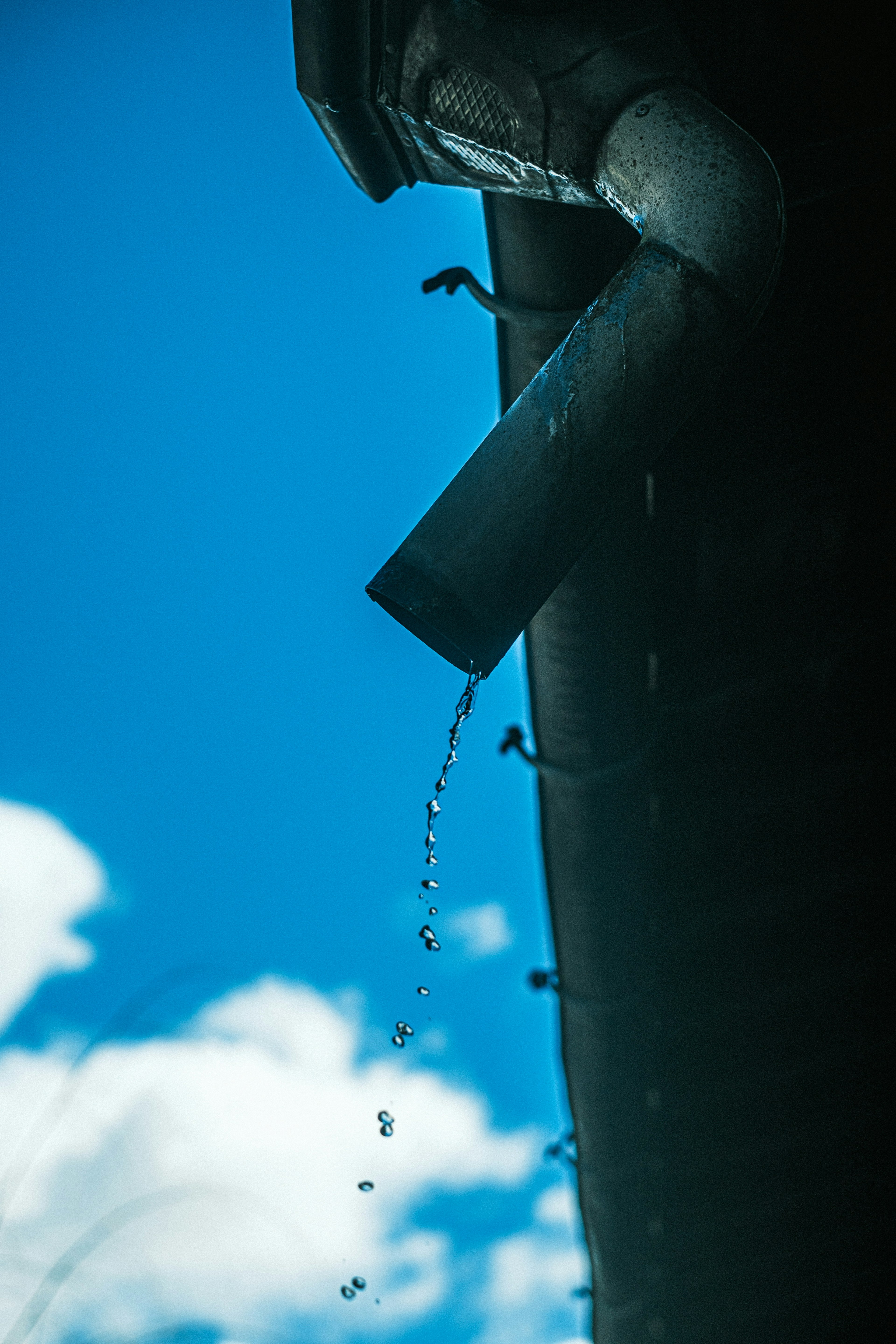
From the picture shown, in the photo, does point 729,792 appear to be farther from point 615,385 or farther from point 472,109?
point 472,109

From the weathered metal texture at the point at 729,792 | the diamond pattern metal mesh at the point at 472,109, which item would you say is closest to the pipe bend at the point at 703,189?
the diamond pattern metal mesh at the point at 472,109

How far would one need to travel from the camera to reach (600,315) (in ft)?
8.29

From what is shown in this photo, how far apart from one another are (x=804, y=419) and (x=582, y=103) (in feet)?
4.47

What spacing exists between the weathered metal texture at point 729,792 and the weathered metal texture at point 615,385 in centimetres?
23

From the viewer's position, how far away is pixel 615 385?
2.44 metres

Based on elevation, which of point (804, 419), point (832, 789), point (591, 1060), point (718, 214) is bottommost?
point (591, 1060)

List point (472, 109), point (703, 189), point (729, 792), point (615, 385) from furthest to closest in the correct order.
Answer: point (729, 792), point (472, 109), point (703, 189), point (615, 385)

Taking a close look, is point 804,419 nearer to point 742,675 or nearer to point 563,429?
point 742,675

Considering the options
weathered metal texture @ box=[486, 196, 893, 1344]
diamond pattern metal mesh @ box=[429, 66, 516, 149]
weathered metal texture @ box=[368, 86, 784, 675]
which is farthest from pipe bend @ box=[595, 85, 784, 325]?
weathered metal texture @ box=[486, 196, 893, 1344]

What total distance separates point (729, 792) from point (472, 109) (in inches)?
113

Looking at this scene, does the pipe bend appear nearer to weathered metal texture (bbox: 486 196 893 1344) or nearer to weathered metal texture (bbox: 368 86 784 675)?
weathered metal texture (bbox: 368 86 784 675)

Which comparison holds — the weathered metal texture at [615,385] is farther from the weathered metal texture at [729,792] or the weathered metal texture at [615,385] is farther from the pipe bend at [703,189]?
the weathered metal texture at [729,792]

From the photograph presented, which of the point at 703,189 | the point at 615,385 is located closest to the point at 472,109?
the point at 703,189

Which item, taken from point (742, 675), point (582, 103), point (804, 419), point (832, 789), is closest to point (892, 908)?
point (832, 789)
